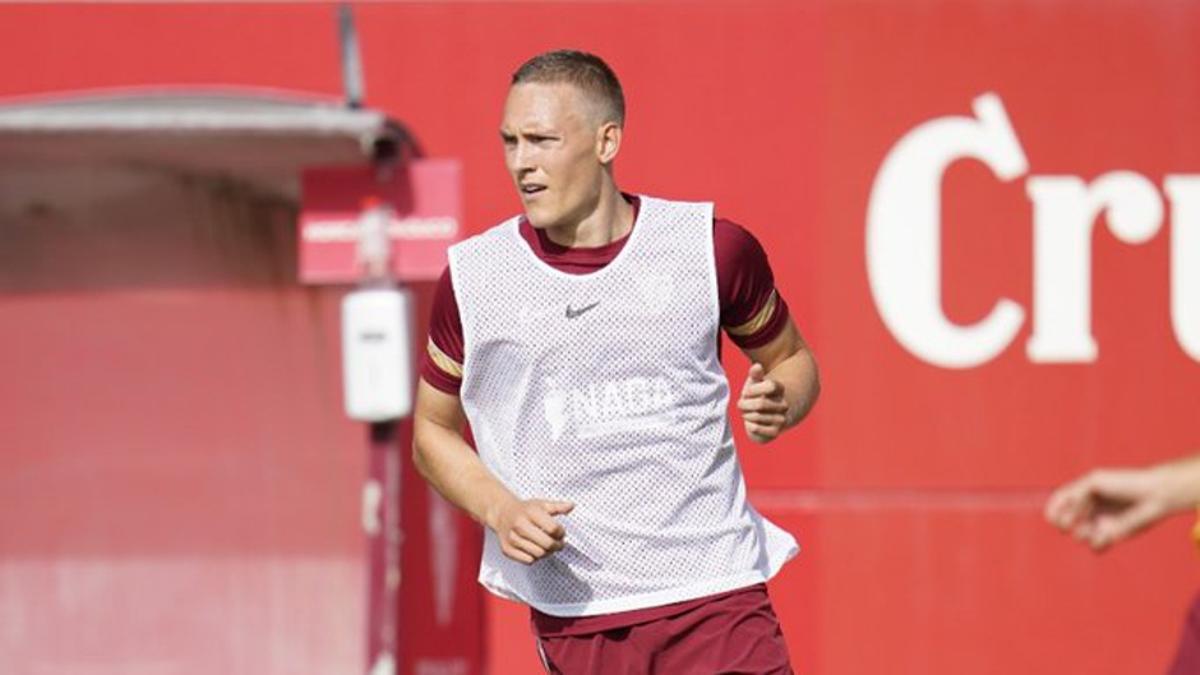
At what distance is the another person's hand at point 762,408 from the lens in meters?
4.05

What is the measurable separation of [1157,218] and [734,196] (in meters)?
1.06

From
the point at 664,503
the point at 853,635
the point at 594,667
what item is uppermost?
the point at 664,503

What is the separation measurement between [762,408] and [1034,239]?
2343 millimetres

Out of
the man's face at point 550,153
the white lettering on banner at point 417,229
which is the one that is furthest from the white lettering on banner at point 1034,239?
the man's face at point 550,153

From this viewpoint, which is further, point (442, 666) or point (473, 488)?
point (442, 666)

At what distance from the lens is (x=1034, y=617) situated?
6250 millimetres

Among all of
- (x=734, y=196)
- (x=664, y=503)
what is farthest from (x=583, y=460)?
(x=734, y=196)

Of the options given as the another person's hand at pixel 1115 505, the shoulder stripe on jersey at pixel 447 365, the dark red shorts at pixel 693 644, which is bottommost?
the dark red shorts at pixel 693 644

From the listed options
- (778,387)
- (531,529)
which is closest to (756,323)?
(778,387)

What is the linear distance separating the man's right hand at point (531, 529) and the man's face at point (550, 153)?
0.54 metres

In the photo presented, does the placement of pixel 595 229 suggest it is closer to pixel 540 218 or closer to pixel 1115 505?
pixel 540 218

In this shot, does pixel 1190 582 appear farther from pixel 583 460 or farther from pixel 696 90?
pixel 583 460

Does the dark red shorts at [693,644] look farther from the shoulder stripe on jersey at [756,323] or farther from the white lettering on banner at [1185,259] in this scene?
the white lettering on banner at [1185,259]

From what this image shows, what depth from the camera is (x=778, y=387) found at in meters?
4.08
